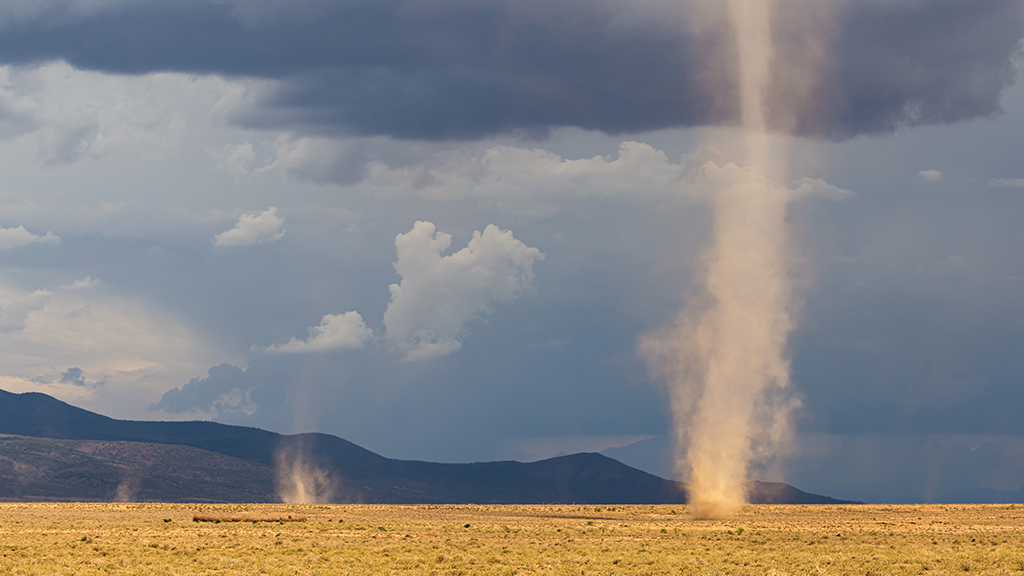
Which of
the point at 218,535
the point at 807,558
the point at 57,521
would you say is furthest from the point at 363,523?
the point at 807,558

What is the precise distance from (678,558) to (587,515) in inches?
1958

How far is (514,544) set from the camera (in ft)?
224

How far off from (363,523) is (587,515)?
28182 millimetres

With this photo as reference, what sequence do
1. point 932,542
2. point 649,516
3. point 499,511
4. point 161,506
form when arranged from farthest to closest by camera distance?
point 161,506
point 499,511
point 649,516
point 932,542

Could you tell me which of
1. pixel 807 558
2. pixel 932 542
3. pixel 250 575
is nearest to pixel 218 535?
pixel 250 575

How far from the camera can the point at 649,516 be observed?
105375mm

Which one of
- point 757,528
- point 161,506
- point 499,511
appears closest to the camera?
point 757,528

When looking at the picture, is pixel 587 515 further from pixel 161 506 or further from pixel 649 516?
A: pixel 161 506

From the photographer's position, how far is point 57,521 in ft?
295

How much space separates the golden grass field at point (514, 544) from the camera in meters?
55.2

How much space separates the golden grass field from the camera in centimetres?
5519

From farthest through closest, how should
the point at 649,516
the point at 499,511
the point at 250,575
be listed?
the point at 499,511 < the point at 649,516 < the point at 250,575

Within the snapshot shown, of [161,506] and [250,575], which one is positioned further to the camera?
[161,506]

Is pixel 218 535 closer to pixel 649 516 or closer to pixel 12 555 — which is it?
pixel 12 555
